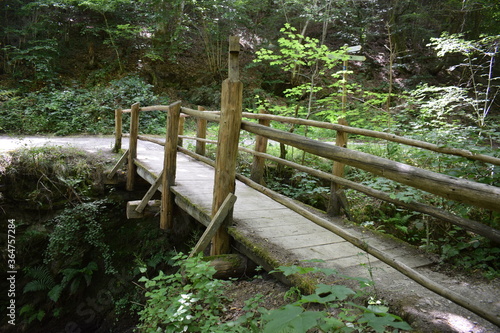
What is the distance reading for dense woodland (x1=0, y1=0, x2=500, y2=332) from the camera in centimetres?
389

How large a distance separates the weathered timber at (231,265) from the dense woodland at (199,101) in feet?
0.98

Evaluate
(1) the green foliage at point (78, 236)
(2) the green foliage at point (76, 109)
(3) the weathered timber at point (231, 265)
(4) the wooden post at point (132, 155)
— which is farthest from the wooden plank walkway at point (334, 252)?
(2) the green foliage at point (76, 109)

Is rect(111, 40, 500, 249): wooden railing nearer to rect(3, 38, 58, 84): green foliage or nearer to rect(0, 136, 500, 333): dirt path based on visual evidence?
rect(0, 136, 500, 333): dirt path

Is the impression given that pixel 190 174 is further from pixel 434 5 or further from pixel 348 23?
pixel 434 5

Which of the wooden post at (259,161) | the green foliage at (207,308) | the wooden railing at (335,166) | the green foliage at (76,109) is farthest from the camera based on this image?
the green foliage at (76,109)

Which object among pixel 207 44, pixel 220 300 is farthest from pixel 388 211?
pixel 207 44

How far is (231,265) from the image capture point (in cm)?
281

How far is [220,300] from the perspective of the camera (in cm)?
240

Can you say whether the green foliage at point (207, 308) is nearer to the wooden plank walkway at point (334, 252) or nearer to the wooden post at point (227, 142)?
the wooden plank walkway at point (334, 252)

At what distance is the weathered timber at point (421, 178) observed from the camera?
1.36m

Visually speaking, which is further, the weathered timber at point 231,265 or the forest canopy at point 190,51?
the forest canopy at point 190,51

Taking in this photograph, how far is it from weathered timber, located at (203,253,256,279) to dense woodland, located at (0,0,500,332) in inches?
11.8

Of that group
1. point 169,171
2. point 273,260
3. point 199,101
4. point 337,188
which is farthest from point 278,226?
point 199,101

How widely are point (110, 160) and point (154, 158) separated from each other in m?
0.94
